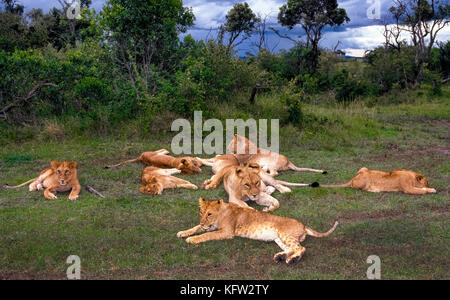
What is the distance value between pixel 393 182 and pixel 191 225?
325 centimetres

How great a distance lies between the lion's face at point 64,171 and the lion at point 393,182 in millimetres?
4285

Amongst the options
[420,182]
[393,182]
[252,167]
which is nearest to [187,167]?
[252,167]

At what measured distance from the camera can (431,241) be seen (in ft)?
18.1

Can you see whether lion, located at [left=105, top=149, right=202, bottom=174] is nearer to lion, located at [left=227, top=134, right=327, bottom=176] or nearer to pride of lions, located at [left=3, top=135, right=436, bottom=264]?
pride of lions, located at [left=3, top=135, right=436, bottom=264]

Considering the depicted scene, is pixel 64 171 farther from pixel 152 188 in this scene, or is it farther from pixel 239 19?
pixel 239 19

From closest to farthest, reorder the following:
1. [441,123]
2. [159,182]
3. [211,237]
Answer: [211,237]
[159,182]
[441,123]

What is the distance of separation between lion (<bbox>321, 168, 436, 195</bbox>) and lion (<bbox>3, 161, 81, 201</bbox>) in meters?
4.25

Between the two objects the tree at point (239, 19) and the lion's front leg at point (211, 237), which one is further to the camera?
the tree at point (239, 19)

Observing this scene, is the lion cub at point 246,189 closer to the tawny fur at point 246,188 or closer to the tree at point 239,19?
the tawny fur at point 246,188

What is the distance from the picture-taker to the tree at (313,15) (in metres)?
26.7

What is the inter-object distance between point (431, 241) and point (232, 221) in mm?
2201

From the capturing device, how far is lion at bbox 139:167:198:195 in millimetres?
7465

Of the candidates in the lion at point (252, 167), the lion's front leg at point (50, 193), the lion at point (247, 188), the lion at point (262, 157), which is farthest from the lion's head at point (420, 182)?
the lion's front leg at point (50, 193)

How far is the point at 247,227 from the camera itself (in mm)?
5594
